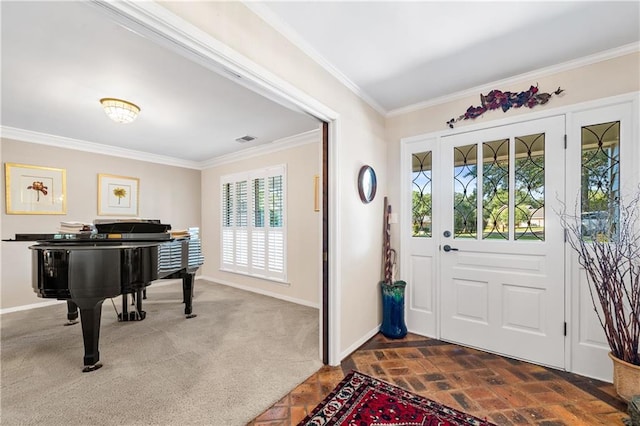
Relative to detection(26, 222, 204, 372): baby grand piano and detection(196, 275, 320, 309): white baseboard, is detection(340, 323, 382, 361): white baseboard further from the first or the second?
detection(26, 222, 204, 372): baby grand piano

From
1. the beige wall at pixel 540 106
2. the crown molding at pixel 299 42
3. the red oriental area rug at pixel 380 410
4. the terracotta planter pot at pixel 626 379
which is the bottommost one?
the red oriental area rug at pixel 380 410

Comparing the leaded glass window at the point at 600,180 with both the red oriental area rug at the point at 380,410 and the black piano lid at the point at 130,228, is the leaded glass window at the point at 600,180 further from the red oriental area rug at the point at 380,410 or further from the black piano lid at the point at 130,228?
the black piano lid at the point at 130,228

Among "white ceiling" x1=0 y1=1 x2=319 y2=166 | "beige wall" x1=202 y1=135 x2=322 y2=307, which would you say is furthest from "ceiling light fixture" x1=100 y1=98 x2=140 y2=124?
"beige wall" x1=202 y1=135 x2=322 y2=307

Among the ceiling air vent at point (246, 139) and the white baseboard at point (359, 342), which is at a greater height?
the ceiling air vent at point (246, 139)


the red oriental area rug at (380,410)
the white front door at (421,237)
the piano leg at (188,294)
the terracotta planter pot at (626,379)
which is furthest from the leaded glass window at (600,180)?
the piano leg at (188,294)

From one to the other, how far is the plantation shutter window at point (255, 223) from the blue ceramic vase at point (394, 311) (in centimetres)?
196

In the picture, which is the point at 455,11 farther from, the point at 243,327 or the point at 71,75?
the point at 243,327

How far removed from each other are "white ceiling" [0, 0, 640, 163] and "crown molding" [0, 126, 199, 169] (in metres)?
0.66

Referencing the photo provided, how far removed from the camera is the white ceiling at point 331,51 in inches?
65.2

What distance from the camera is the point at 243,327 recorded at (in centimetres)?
310

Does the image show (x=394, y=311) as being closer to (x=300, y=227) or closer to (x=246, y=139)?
(x=300, y=227)

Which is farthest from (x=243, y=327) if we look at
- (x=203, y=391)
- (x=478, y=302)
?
(x=478, y=302)

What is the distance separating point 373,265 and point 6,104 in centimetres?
443

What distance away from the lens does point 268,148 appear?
454cm
